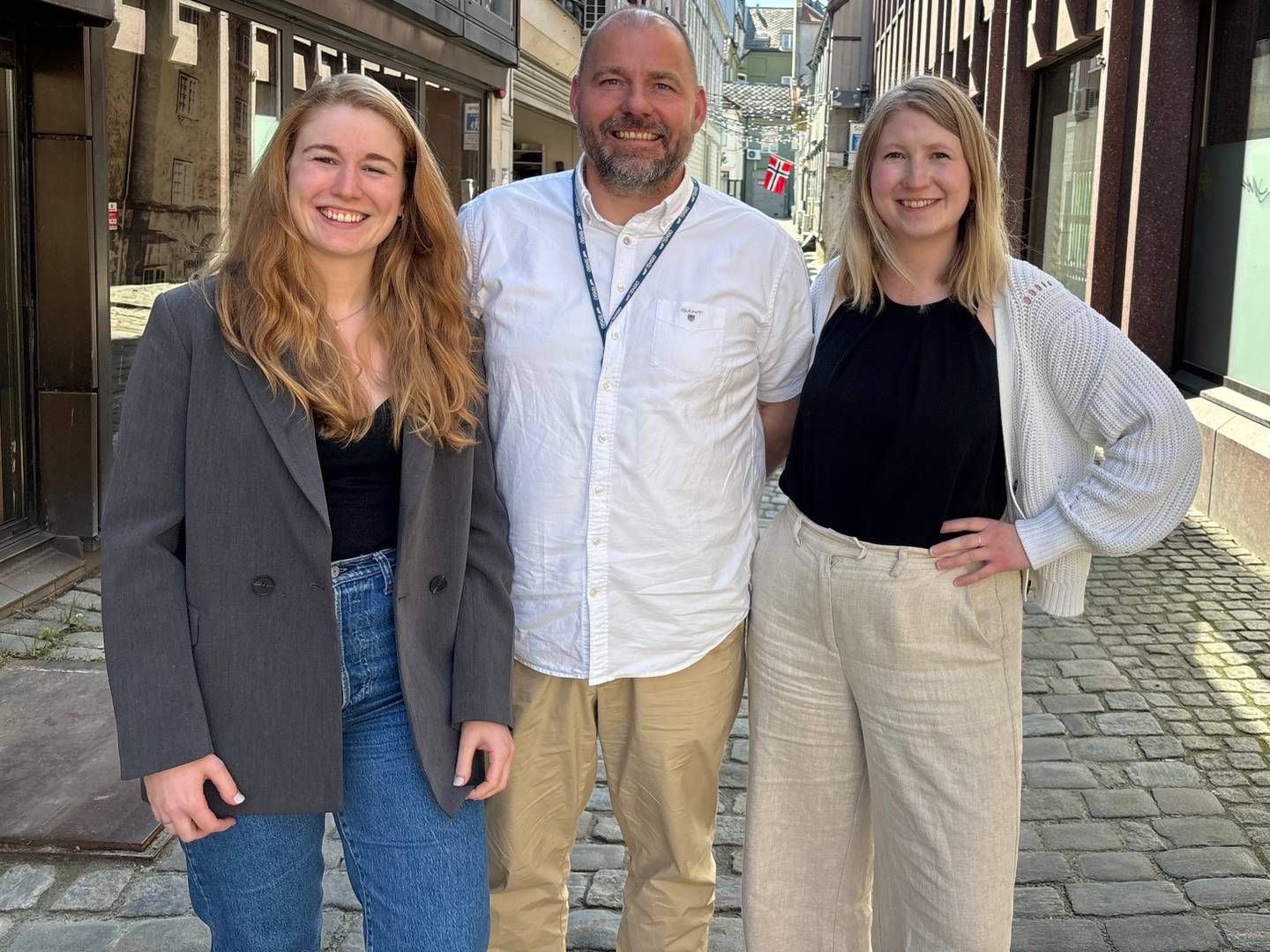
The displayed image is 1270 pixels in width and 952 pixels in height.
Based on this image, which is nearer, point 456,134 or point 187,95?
point 187,95

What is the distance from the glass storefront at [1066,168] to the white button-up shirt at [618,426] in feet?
31.2

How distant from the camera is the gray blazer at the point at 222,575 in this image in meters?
2.18

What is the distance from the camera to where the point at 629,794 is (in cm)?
306

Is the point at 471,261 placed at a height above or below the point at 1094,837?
above

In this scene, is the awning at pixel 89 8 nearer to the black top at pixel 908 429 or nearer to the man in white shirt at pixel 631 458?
the man in white shirt at pixel 631 458

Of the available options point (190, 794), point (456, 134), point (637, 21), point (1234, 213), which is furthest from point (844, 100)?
point (190, 794)

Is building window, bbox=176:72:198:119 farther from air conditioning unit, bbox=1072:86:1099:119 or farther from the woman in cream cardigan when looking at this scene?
air conditioning unit, bbox=1072:86:1099:119

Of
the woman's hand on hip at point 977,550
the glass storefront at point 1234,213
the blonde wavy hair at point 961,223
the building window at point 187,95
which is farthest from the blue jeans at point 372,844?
the glass storefront at point 1234,213

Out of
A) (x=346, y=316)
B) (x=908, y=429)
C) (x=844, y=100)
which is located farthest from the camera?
(x=844, y=100)

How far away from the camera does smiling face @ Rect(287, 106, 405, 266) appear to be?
7.80 ft

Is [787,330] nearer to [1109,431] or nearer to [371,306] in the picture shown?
[1109,431]

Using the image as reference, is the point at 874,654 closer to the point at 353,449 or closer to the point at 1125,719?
the point at 353,449

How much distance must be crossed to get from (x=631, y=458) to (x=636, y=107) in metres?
0.78

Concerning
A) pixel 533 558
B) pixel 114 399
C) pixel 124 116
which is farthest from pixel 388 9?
pixel 533 558
